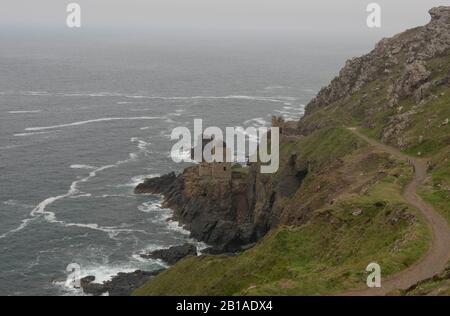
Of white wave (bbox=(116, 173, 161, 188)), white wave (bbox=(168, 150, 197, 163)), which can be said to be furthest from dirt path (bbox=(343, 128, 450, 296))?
white wave (bbox=(168, 150, 197, 163))

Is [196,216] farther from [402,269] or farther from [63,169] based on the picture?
[402,269]

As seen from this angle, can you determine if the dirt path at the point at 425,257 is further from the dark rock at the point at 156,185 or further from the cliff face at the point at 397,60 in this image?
the dark rock at the point at 156,185

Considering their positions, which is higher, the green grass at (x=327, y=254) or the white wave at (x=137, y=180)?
the green grass at (x=327, y=254)

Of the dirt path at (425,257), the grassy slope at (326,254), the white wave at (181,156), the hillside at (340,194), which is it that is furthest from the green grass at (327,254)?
the white wave at (181,156)

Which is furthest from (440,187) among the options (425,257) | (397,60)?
(397,60)

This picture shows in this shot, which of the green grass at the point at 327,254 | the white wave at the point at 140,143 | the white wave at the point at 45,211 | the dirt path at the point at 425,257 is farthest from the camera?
the white wave at the point at 140,143

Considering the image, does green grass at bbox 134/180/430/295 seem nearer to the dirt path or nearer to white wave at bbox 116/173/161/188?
the dirt path
